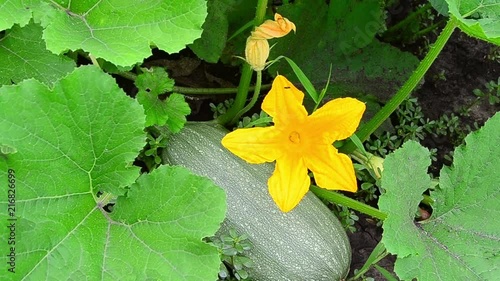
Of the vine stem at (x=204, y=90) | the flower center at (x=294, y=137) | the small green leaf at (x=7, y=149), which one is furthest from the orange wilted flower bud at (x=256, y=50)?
the small green leaf at (x=7, y=149)

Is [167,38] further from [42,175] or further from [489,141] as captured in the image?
[489,141]

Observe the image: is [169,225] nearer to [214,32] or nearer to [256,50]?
[256,50]

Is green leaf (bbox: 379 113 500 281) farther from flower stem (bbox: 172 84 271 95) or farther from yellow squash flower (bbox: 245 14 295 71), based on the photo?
flower stem (bbox: 172 84 271 95)

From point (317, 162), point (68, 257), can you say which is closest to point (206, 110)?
point (317, 162)

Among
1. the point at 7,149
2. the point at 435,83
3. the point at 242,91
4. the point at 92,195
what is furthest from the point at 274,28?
the point at 435,83

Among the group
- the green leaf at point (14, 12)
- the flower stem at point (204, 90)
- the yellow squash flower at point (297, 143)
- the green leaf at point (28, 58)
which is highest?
the green leaf at point (14, 12)

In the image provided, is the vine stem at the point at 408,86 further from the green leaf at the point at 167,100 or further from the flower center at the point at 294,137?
the green leaf at the point at 167,100
